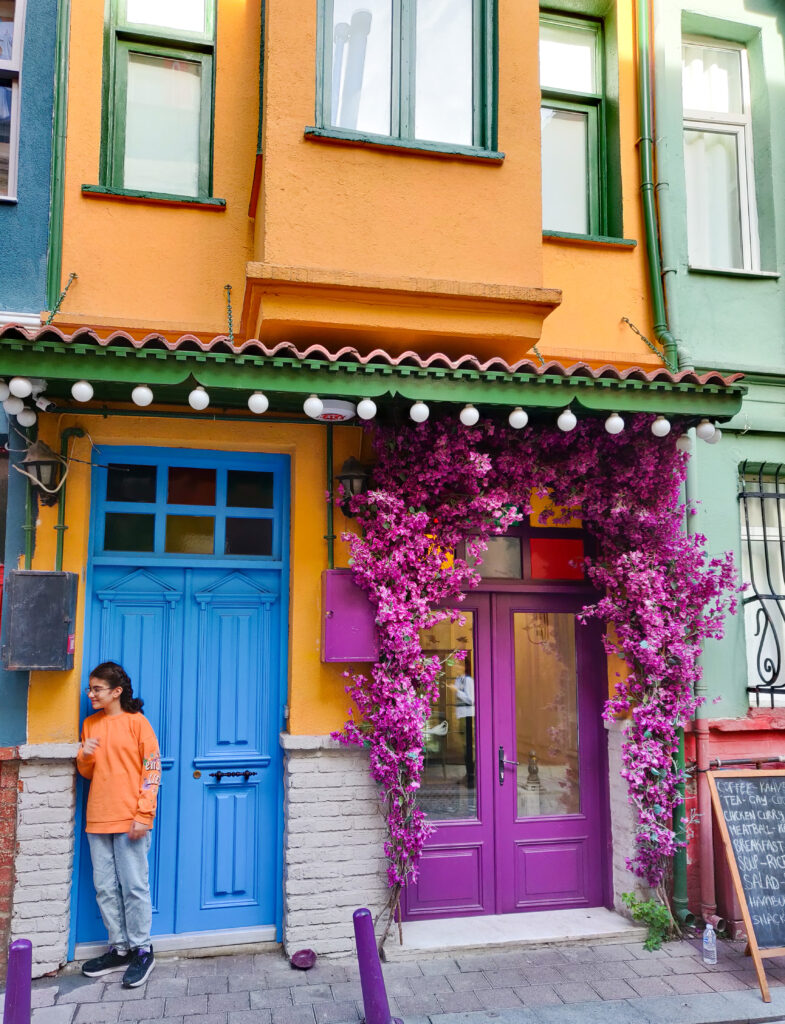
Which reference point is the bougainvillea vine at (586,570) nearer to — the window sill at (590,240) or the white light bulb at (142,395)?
the white light bulb at (142,395)

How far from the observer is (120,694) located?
5453 mm

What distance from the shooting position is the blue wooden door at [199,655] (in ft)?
18.8

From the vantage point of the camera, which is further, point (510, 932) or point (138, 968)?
point (510, 932)

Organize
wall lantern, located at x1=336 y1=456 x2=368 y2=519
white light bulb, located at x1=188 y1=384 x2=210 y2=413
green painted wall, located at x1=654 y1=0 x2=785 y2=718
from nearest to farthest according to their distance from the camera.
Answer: white light bulb, located at x1=188 y1=384 x2=210 y2=413
wall lantern, located at x1=336 y1=456 x2=368 y2=519
green painted wall, located at x1=654 y1=0 x2=785 y2=718

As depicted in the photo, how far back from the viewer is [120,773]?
530 cm

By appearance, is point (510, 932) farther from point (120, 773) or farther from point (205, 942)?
point (120, 773)

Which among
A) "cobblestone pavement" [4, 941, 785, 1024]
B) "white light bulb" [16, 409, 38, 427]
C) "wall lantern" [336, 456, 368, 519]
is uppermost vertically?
"white light bulb" [16, 409, 38, 427]

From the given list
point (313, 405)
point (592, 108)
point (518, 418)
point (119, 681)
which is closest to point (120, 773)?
point (119, 681)

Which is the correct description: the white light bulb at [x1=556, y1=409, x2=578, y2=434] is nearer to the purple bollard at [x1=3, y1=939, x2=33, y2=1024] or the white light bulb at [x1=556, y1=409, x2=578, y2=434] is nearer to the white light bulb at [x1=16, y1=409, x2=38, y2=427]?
the white light bulb at [x1=16, y1=409, x2=38, y2=427]

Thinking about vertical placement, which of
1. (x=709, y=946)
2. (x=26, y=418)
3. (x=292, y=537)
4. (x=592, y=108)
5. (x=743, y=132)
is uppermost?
(x=592, y=108)

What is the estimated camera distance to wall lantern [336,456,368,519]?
5809mm

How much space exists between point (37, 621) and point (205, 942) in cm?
246

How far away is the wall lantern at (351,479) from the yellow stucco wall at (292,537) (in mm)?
202

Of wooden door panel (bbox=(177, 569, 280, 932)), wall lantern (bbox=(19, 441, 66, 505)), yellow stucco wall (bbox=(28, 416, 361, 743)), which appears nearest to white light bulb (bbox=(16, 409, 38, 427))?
wall lantern (bbox=(19, 441, 66, 505))
